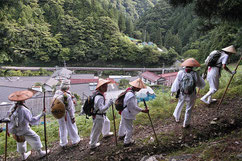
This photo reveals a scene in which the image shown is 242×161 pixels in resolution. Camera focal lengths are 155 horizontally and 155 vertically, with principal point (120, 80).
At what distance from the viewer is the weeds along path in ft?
11.3

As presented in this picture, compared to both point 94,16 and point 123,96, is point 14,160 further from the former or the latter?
point 94,16

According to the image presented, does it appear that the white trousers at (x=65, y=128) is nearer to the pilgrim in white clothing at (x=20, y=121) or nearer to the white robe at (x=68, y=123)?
the white robe at (x=68, y=123)

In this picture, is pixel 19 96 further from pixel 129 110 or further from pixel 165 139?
pixel 165 139

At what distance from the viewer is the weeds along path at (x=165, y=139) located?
11.3 ft

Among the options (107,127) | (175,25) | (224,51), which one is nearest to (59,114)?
(107,127)

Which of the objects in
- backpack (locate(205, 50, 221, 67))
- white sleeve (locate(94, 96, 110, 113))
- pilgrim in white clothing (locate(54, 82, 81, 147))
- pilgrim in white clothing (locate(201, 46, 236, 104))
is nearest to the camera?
white sleeve (locate(94, 96, 110, 113))

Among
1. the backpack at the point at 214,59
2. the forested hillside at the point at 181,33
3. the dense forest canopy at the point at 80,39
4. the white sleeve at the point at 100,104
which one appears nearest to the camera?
the white sleeve at the point at 100,104

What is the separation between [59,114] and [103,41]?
135 ft

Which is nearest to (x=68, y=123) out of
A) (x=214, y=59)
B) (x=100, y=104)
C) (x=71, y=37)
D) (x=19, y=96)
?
(x=100, y=104)

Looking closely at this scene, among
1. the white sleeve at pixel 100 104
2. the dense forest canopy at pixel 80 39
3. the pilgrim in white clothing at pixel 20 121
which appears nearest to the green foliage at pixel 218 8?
the white sleeve at pixel 100 104

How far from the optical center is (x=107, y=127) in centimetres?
411

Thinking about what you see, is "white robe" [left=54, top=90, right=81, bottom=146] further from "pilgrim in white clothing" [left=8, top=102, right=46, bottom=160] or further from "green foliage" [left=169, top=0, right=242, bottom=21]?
"green foliage" [left=169, top=0, right=242, bottom=21]

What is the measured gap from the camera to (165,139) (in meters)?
3.68

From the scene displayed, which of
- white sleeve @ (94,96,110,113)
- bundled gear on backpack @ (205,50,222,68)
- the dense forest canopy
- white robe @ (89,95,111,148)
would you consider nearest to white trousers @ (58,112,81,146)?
white robe @ (89,95,111,148)
